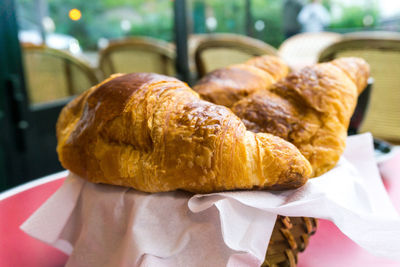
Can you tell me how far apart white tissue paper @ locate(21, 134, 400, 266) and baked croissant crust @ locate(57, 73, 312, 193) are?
2 cm

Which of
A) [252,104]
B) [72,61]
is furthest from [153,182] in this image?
[72,61]

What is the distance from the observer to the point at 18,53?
1.59 m

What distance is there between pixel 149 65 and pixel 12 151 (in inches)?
41.6

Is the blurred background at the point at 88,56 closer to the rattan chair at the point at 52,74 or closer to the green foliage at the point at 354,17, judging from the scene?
the rattan chair at the point at 52,74

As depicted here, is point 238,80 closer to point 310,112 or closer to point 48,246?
point 310,112

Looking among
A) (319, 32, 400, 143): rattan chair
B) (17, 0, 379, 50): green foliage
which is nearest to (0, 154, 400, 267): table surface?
(319, 32, 400, 143): rattan chair

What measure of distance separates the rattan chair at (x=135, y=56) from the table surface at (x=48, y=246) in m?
1.76

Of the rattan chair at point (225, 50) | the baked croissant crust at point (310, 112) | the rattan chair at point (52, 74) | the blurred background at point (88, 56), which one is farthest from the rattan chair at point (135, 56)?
the baked croissant crust at point (310, 112)

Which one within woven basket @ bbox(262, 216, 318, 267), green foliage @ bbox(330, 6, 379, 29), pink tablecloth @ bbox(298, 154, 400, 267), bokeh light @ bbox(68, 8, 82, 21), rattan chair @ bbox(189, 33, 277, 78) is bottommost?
pink tablecloth @ bbox(298, 154, 400, 267)

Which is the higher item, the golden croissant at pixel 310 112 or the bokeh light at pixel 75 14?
the bokeh light at pixel 75 14

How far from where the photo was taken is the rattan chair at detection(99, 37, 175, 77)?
7.55ft

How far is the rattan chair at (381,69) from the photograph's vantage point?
1461 mm

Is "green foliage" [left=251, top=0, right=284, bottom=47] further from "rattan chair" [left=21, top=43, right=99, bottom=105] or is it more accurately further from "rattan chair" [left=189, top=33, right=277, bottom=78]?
"rattan chair" [left=21, top=43, right=99, bottom=105]

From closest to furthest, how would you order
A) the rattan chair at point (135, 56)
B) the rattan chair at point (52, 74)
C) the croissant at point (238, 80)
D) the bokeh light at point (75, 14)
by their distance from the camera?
the croissant at point (238, 80), the rattan chair at point (52, 74), the bokeh light at point (75, 14), the rattan chair at point (135, 56)
